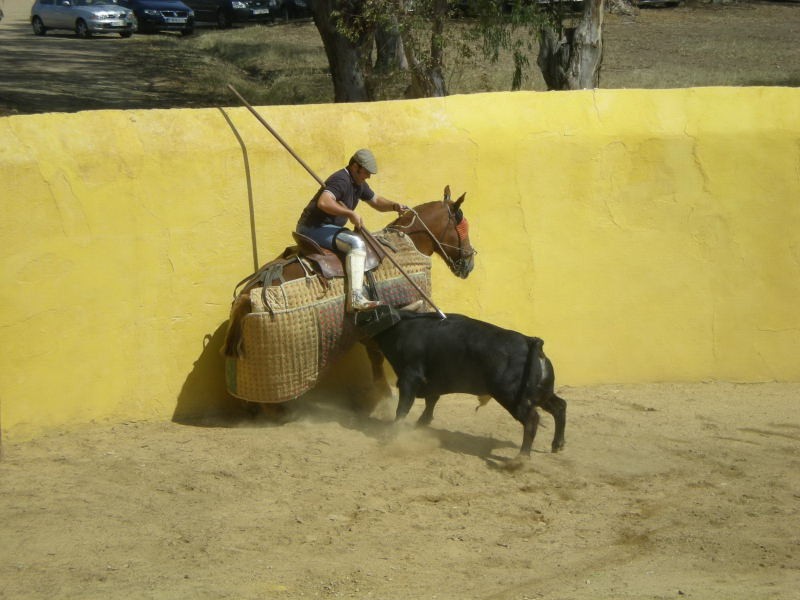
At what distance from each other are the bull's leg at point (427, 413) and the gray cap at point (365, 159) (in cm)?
178

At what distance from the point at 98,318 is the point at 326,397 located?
194cm

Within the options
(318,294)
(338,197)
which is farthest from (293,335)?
(338,197)

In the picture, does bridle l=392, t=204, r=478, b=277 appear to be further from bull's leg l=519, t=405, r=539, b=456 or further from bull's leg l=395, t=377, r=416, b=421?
bull's leg l=519, t=405, r=539, b=456

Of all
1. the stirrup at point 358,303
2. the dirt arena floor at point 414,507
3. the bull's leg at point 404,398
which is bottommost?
the dirt arena floor at point 414,507

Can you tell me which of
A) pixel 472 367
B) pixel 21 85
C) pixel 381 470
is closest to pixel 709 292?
pixel 472 367

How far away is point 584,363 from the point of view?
9672 mm

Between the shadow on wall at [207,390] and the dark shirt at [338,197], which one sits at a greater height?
the dark shirt at [338,197]

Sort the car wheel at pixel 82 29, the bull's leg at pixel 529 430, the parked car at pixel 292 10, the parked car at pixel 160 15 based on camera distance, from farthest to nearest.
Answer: the parked car at pixel 292 10, the parked car at pixel 160 15, the car wheel at pixel 82 29, the bull's leg at pixel 529 430

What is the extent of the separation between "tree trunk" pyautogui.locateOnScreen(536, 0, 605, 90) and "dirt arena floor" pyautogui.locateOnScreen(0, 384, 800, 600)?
18.2ft

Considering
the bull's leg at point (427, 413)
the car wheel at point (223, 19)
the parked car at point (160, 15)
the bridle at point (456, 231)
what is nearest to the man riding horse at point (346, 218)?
the bridle at point (456, 231)

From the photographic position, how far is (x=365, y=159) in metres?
8.12

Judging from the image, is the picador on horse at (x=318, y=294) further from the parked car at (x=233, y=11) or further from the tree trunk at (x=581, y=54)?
the parked car at (x=233, y=11)

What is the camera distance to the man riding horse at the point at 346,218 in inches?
320

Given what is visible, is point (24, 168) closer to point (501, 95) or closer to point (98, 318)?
point (98, 318)
